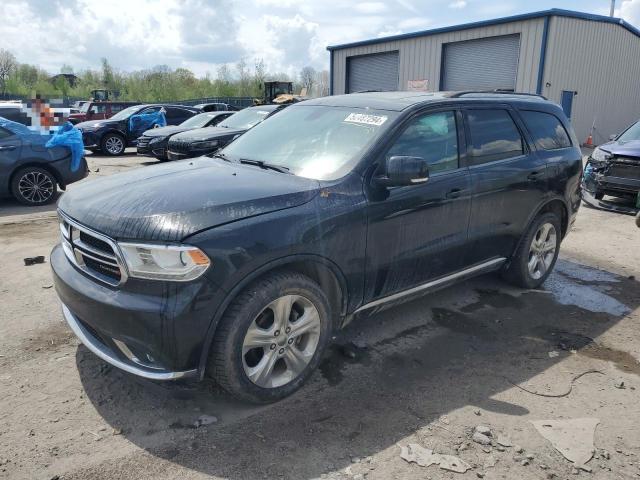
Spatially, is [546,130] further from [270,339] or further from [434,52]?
[434,52]

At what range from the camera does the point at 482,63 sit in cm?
2045

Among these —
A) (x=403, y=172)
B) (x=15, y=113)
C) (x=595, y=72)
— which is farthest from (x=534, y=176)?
(x=595, y=72)

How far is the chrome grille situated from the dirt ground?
0.63m

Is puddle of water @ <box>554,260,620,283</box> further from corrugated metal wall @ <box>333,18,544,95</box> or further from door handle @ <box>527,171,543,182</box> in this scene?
corrugated metal wall @ <box>333,18,544,95</box>

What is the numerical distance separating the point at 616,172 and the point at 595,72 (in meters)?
15.3

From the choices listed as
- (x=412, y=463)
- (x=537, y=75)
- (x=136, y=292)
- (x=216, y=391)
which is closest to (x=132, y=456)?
(x=216, y=391)

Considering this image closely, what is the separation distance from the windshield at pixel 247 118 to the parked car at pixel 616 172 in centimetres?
707

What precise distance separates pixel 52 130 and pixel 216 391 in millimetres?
7668

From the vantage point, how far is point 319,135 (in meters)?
3.82

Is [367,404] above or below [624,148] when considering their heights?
below

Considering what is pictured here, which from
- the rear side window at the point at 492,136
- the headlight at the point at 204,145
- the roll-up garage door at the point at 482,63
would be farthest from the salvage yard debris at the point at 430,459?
the roll-up garage door at the point at 482,63

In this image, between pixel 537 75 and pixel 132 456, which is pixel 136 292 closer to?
pixel 132 456

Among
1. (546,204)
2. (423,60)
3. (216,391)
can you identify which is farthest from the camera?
(423,60)

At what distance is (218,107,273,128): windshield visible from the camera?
1225 cm
